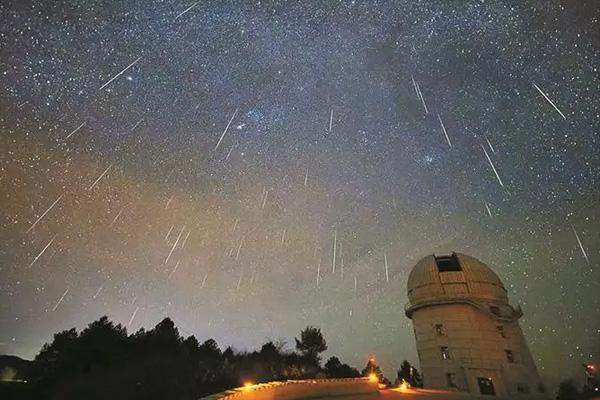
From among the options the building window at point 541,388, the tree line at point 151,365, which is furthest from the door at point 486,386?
the tree line at point 151,365

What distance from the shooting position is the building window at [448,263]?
42.8 m

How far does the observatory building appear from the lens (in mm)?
35656

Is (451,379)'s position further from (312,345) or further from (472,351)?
(312,345)

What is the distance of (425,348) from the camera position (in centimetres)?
3916

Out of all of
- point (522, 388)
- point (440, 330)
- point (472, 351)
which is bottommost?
point (522, 388)

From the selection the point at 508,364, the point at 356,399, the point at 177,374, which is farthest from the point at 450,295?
the point at 177,374

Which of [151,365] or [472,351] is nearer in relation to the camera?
[472,351]

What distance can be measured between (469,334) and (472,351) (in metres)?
1.56

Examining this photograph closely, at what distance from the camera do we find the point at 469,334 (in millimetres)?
37281

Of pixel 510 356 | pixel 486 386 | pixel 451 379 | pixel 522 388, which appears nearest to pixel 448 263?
pixel 510 356

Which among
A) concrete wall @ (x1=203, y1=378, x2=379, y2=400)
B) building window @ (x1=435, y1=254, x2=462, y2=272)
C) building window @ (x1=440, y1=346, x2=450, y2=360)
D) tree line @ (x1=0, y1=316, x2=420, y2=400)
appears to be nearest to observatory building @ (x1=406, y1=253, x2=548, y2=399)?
building window @ (x1=440, y1=346, x2=450, y2=360)

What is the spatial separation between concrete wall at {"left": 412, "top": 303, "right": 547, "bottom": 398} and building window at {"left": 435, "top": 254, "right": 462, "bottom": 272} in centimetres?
490

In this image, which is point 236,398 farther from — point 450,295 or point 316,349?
point 316,349

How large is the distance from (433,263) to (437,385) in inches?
506
